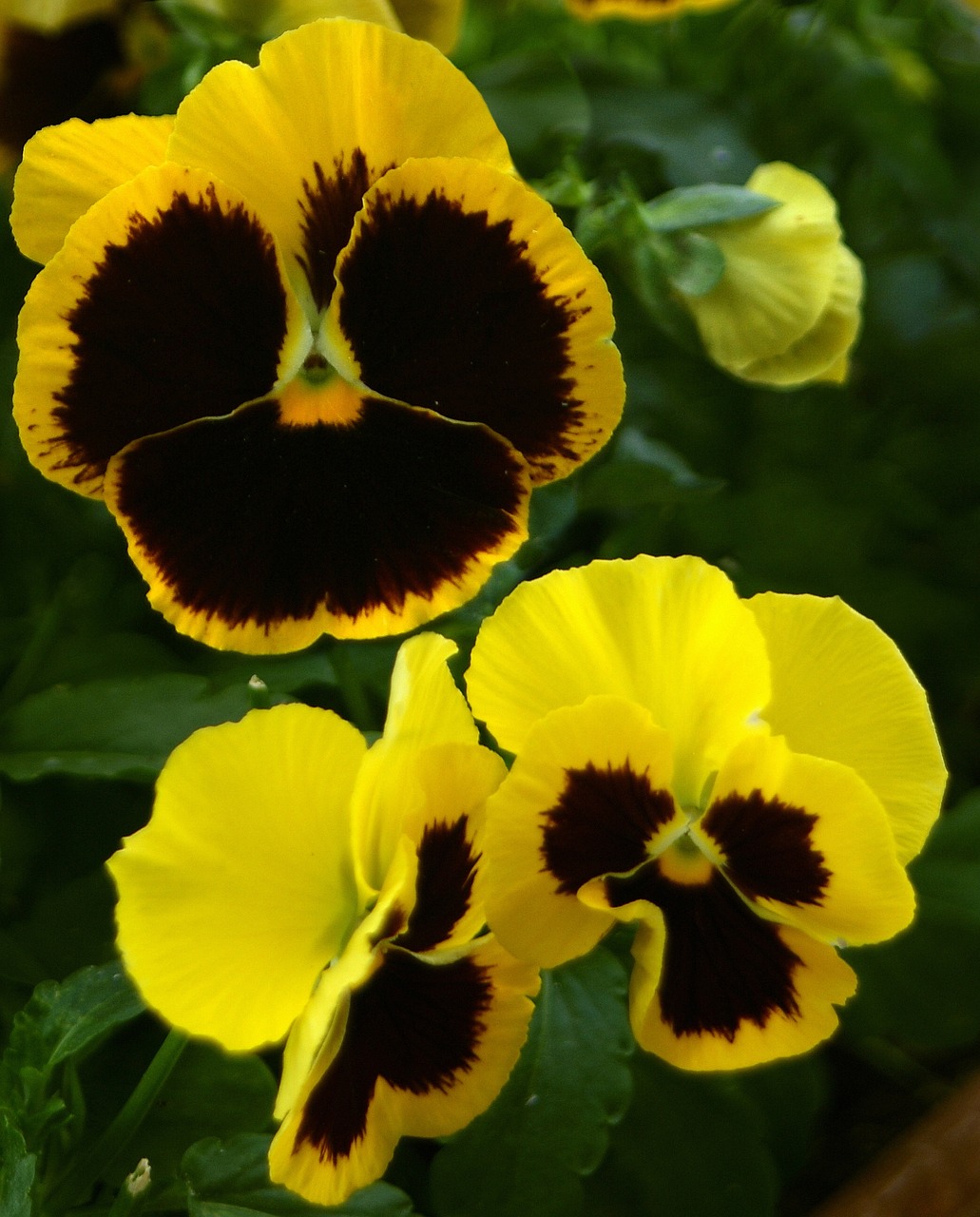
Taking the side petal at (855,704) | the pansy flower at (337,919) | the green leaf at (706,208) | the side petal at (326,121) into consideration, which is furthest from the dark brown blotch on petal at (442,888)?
the green leaf at (706,208)

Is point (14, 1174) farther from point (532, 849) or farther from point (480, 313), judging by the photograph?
point (480, 313)

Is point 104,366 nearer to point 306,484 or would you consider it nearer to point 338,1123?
point 306,484

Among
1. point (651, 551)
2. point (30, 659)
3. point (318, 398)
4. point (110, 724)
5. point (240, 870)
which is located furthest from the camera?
point (651, 551)

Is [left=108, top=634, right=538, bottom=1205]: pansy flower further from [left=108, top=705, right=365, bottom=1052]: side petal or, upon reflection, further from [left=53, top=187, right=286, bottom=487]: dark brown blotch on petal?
[left=53, top=187, right=286, bottom=487]: dark brown blotch on petal

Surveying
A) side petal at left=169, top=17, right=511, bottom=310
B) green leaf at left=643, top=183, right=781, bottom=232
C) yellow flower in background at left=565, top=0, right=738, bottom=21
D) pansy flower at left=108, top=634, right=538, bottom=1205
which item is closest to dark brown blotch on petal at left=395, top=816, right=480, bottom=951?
pansy flower at left=108, top=634, right=538, bottom=1205

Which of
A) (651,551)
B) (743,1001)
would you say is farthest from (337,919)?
(651,551)

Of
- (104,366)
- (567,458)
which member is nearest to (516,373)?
(567,458)

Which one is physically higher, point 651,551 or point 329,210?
point 329,210
